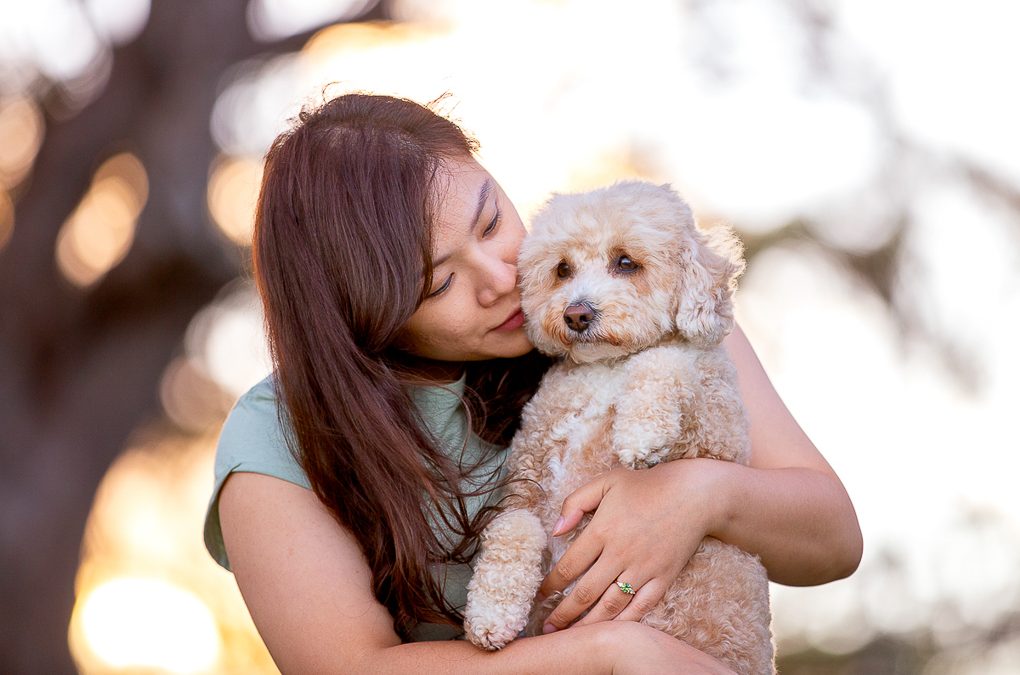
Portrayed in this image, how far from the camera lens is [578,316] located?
6.90ft

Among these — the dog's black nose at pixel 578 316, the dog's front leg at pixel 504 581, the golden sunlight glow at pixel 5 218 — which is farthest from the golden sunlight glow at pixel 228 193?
the dog's front leg at pixel 504 581

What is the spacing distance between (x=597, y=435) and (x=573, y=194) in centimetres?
61

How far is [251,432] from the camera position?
2.20 meters

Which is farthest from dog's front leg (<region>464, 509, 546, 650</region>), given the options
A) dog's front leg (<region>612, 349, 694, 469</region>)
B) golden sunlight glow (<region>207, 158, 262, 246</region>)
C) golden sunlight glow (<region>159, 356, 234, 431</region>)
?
golden sunlight glow (<region>159, 356, 234, 431</region>)

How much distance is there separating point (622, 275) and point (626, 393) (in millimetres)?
309

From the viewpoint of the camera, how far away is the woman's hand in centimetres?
193

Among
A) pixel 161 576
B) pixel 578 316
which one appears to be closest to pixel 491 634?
A: pixel 578 316

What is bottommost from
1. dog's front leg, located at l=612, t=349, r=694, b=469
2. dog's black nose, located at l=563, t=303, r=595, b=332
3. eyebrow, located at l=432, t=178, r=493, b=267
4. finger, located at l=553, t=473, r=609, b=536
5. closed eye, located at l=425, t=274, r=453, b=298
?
finger, located at l=553, t=473, r=609, b=536

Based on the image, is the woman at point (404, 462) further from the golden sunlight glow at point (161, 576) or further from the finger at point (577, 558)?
the golden sunlight glow at point (161, 576)

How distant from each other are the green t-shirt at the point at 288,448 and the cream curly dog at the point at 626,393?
17cm

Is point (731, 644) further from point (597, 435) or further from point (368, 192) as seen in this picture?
point (368, 192)

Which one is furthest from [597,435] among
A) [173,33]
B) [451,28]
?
[173,33]

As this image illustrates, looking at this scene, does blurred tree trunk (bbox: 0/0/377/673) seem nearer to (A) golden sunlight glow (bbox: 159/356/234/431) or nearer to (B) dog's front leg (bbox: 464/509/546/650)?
(A) golden sunlight glow (bbox: 159/356/234/431)

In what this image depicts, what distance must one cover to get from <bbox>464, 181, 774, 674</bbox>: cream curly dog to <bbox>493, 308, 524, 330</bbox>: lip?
3cm
